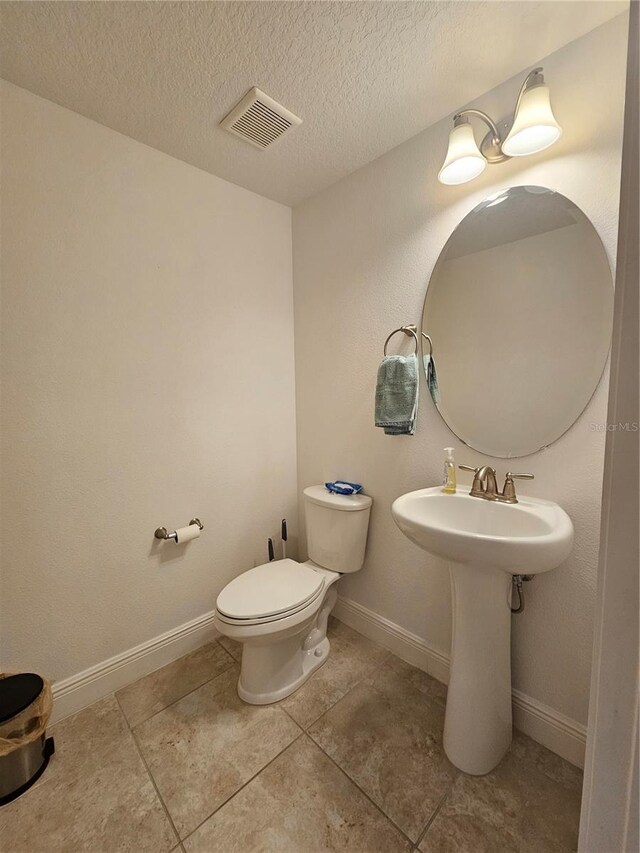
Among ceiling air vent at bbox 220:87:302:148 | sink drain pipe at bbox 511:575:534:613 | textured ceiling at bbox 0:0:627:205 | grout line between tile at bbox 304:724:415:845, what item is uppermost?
textured ceiling at bbox 0:0:627:205

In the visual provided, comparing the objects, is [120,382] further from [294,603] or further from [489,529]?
[489,529]

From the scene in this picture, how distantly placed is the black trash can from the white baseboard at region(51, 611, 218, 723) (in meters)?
0.19

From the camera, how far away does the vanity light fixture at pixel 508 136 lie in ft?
3.38

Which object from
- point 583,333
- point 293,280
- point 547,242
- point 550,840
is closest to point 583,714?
point 550,840

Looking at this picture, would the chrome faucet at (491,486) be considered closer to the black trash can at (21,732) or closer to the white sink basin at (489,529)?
the white sink basin at (489,529)

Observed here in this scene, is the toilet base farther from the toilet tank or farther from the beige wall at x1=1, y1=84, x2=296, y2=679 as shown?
the beige wall at x1=1, y1=84, x2=296, y2=679

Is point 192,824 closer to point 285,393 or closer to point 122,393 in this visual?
point 122,393

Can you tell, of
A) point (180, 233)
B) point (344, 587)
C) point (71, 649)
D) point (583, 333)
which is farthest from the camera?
point (344, 587)

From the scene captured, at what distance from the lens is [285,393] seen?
2.05 metres

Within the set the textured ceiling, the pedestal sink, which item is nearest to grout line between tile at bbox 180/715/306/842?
the pedestal sink

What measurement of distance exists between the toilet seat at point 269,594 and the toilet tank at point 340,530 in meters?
0.12

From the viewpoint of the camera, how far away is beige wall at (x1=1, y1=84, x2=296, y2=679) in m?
1.24

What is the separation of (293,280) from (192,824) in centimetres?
227

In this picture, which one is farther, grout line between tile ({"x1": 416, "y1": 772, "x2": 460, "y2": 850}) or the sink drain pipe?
the sink drain pipe
